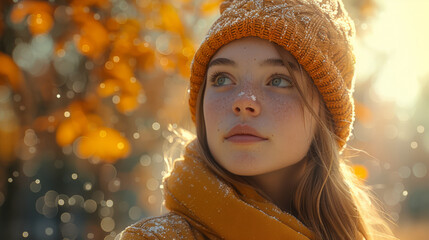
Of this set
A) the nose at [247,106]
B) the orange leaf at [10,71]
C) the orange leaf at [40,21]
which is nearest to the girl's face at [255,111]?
the nose at [247,106]

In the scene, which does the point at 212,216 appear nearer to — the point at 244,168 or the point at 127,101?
the point at 244,168

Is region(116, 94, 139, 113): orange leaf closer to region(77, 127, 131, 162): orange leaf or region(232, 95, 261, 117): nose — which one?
region(77, 127, 131, 162): orange leaf

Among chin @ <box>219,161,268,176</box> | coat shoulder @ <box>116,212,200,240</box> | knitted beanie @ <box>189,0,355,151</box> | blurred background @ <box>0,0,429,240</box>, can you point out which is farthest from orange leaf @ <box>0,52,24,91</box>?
chin @ <box>219,161,268,176</box>

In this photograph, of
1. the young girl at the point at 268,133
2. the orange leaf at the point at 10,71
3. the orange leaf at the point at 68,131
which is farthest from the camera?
the orange leaf at the point at 10,71

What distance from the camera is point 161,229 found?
1938mm

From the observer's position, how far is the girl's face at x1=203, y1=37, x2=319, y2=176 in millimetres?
2055

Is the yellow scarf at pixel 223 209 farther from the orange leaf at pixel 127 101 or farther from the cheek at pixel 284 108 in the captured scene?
the orange leaf at pixel 127 101

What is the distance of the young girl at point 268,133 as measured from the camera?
202cm

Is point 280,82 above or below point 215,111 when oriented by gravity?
above

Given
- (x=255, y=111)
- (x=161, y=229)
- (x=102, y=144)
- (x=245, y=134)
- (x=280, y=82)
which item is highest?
(x=280, y=82)

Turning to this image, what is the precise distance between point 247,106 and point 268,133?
15 centimetres

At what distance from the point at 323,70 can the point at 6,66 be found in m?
3.03

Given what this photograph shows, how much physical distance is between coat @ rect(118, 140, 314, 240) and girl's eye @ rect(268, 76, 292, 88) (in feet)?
1.63

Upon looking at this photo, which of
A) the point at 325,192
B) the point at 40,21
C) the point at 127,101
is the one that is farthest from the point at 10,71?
the point at 325,192
